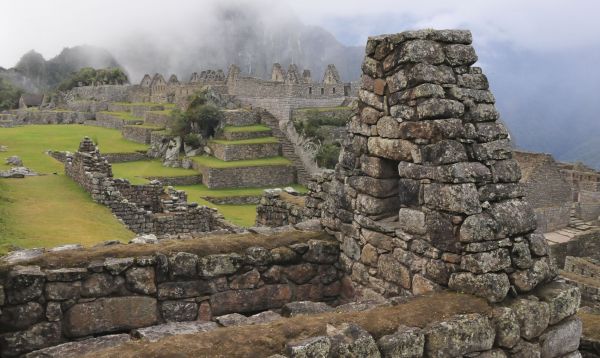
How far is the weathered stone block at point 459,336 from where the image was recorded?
483 cm

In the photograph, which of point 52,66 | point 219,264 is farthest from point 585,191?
point 52,66

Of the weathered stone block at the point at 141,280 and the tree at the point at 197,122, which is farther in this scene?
the tree at the point at 197,122

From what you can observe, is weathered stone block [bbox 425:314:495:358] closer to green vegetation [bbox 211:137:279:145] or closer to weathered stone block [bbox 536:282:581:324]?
weathered stone block [bbox 536:282:581:324]

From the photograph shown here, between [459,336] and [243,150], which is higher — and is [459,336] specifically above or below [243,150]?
below

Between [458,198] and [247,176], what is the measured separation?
35914mm

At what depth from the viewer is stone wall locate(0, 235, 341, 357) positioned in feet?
18.4

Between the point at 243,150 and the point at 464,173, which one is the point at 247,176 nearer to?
the point at 243,150

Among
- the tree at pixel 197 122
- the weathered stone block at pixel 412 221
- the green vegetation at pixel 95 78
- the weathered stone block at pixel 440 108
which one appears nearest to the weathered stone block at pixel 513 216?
the weathered stone block at pixel 412 221

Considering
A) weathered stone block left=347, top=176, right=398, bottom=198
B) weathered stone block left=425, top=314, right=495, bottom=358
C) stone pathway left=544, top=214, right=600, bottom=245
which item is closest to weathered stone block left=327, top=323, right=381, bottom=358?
weathered stone block left=425, top=314, right=495, bottom=358

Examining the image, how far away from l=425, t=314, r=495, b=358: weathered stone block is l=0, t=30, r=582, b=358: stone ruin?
1cm

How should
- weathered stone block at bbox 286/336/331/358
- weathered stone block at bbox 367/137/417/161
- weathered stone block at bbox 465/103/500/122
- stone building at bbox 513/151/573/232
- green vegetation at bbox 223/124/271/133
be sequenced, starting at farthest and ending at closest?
green vegetation at bbox 223/124/271/133
stone building at bbox 513/151/573/232
weathered stone block at bbox 367/137/417/161
weathered stone block at bbox 465/103/500/122
weathered stone block at bbox 286/336/331/358

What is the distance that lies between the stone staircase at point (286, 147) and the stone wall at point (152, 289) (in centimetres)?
3425

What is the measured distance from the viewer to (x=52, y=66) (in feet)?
516

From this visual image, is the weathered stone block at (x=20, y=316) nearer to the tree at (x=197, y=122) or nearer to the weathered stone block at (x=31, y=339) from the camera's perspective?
the weathered stone block at (x=31, y=339)
